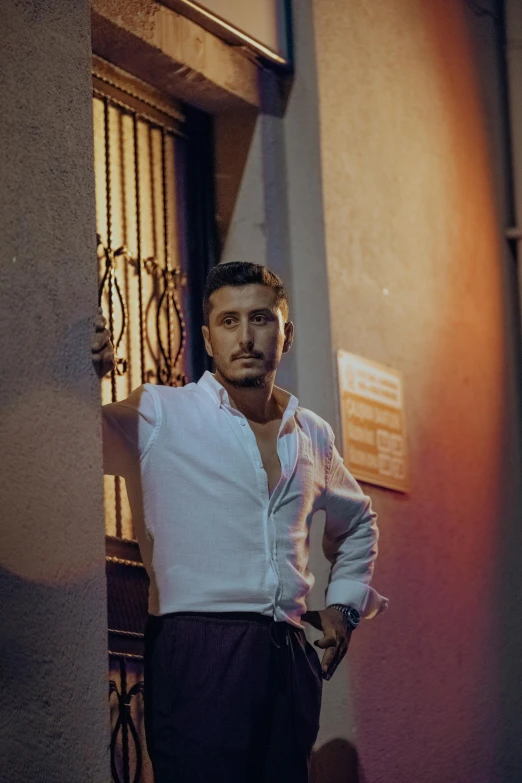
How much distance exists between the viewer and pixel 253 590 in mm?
4348

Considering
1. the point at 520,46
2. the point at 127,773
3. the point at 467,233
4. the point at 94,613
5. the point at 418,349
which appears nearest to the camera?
the point at 94,613

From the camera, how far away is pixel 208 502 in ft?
14.4

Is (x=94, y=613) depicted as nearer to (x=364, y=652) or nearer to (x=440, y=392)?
(x=364, y=652)

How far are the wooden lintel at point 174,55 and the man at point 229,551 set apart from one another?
1.71m

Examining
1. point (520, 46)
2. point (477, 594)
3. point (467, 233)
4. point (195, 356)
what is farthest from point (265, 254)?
point (520, 46)

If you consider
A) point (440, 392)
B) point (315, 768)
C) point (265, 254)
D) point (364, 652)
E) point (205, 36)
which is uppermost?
point (205, 36)

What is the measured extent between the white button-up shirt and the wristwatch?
278 mm

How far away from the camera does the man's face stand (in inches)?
183

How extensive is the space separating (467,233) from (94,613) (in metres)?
4.41

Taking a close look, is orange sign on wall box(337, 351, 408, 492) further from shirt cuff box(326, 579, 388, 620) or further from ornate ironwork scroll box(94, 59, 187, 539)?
shirt cuff box(326, 579, 388, 620)

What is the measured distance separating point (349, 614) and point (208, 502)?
2.59ft

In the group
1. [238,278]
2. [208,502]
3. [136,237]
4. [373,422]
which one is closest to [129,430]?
[208,502]

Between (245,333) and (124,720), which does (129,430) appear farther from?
(124,720)

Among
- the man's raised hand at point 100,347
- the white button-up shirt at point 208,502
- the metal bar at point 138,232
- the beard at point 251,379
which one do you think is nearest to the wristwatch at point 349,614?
the white button-up shirt at point 208,502
